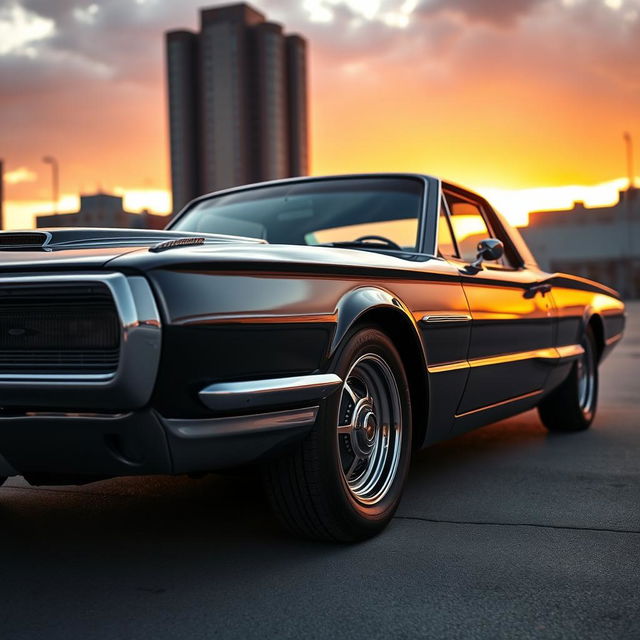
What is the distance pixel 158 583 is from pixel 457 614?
915 mm

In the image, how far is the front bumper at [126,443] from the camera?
7.84 feet

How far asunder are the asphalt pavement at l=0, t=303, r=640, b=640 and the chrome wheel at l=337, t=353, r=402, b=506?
7.9 inches

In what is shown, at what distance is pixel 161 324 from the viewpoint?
234cm

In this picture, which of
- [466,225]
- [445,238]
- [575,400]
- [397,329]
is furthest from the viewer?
[575,400]

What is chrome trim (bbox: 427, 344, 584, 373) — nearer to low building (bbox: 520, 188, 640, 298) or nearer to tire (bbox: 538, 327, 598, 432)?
tire (bbox: 538, 327, 598, 432)

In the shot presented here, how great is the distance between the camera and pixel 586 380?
5.95 metres

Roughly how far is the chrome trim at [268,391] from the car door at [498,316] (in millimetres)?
1279

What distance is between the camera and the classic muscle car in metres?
2.38

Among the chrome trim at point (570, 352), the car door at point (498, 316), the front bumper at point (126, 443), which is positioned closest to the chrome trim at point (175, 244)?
the front bumper at point (126, 443)

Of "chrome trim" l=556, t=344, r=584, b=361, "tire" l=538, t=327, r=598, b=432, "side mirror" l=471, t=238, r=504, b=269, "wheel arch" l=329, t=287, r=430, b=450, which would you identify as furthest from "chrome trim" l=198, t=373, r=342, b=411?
"tire" l=538, t=327, r=598, b=432

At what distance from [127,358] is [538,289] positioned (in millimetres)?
3158

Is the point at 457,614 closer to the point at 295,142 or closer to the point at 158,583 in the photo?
the point at 158,583

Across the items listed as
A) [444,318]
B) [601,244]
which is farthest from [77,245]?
[601,244]

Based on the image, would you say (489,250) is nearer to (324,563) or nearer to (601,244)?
(324,563)
